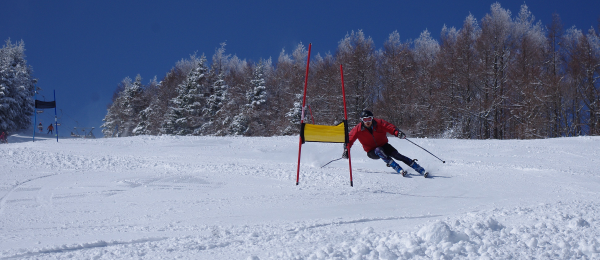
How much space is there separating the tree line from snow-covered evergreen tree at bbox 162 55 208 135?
0.11 m

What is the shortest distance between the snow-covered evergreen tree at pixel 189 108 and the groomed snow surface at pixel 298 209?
26647 mm

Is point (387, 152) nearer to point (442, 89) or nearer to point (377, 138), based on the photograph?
point (377, 138)

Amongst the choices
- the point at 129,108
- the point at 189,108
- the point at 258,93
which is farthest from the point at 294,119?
the point at 129,108

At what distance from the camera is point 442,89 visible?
24984mm

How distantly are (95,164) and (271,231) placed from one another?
6988 millimetres

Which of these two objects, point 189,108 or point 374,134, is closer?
point 374,134

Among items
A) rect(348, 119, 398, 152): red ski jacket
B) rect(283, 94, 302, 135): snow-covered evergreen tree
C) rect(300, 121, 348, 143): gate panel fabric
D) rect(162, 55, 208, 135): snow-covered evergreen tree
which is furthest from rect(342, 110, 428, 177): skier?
rect(162, 55, 208, 135): snow-covered evergreen tree

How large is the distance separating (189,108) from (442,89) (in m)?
24.6

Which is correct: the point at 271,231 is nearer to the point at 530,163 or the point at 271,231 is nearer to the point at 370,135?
the point at 370,135

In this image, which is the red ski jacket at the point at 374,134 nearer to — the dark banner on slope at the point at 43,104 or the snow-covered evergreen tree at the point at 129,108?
the dark banner on slope at the point at 43,104

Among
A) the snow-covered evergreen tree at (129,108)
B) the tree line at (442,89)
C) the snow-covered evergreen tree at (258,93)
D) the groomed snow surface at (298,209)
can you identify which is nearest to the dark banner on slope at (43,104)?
the groomed snow surface at (298,209)

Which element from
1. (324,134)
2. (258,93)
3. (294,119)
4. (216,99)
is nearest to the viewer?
(324,134)

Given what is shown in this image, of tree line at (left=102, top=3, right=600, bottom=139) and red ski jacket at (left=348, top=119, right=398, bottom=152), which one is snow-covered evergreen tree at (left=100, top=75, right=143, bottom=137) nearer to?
tree line at (left=102, top=3, right=600, bottom=139)

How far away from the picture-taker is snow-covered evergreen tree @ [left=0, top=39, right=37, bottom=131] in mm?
34469
